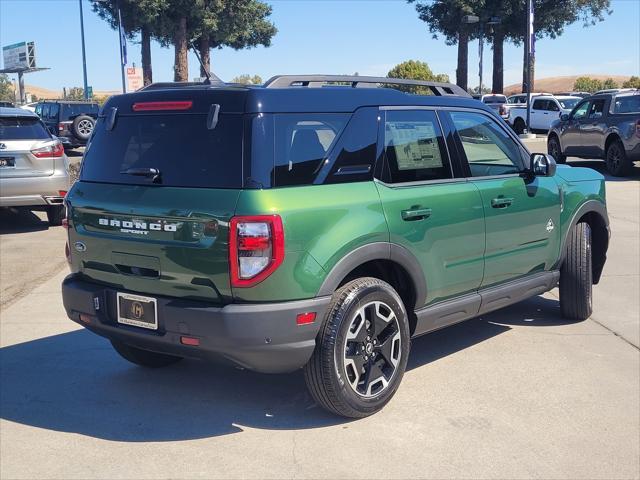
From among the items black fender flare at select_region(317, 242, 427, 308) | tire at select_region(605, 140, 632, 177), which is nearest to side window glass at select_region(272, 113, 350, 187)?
black fender flare at select_region(317, 242, 427, 308)

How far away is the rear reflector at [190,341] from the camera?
372cm

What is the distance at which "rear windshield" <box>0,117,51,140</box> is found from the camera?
10.2 m

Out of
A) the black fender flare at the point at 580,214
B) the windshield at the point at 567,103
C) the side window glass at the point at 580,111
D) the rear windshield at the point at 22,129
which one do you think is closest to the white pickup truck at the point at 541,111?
the windshield at the point at 567,103

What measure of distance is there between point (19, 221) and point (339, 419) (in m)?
9.22

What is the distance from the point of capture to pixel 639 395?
458 centimetres

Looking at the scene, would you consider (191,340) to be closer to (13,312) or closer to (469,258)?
(469,258)

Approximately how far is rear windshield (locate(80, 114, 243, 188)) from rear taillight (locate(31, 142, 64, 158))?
251 inches

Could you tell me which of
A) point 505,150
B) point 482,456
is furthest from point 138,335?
point 505,150

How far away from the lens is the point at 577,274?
5824 mm

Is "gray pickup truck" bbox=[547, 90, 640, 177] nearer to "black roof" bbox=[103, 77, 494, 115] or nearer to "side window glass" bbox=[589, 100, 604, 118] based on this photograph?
"side window glass" bbox=[589, 100, 604, 118]

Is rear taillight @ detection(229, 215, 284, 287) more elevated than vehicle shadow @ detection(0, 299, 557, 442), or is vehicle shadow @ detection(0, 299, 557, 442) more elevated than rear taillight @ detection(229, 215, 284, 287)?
rear taillight @ detection(229, 215, 284, 287)

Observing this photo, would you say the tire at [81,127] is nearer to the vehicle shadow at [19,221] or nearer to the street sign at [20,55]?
Answer: the vehicle shadow at [19,221]

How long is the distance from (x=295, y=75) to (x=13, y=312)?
3907 millimetres

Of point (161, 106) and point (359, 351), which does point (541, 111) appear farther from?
point (161, 106)
